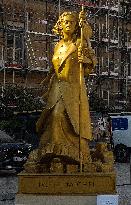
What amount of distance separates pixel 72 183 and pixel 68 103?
51.4 inches

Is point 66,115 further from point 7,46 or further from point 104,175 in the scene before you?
point 7,46

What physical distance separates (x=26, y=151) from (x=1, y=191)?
4182 millimetres

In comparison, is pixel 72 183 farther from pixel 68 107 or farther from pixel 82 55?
pixel 82 55

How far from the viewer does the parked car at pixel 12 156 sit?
56.7 ft

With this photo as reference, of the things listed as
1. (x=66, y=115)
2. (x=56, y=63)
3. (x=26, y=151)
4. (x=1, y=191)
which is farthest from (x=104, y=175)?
(x=26, y=151)

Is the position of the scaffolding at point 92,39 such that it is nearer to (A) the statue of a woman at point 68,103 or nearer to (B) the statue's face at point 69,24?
(B) the statue's face at point 69,24

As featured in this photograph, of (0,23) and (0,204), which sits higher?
(0,23)

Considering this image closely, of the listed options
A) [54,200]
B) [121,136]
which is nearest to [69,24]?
[54,200]

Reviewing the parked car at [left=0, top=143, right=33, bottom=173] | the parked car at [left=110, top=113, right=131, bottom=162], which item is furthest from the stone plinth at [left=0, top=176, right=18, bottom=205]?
the parked car at [left=110, top=113, right=131, bottom=162]

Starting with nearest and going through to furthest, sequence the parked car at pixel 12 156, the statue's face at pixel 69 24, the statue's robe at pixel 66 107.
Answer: the statue's robe at pixel 66 107 < the statue's face at pixel 69 24 < the parked car at pixel 12 156

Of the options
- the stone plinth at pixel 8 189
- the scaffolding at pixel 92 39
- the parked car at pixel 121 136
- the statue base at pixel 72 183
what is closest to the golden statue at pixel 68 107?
the statue base at pixel 72 183

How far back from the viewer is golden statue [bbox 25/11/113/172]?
9039 millimetres

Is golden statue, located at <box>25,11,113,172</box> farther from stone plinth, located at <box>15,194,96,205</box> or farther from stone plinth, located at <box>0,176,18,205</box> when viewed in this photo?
stone plinth, located at <box>0,176,18,205</box>

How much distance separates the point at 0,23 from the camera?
99.3 ft
